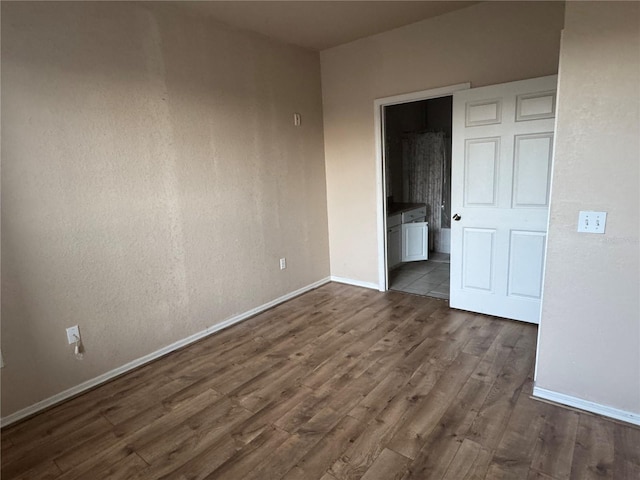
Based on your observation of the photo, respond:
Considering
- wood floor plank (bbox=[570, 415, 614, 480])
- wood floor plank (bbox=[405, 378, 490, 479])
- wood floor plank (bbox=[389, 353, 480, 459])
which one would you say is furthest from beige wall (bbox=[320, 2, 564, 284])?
wood floor plank (bbox=[570, 415, 614, 480])

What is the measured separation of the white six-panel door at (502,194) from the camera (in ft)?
9.52

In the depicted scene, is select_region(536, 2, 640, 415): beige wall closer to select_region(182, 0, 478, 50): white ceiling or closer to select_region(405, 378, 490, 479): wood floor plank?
select_region(405, 378, 490, 479): wood floor plank

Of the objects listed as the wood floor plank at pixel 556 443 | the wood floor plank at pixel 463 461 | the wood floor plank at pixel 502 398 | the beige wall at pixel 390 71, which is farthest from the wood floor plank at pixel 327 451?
the beige wall at pixel 390 71

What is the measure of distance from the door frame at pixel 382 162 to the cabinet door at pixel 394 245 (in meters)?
0.62

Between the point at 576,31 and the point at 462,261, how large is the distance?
6.74ft

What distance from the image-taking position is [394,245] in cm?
489

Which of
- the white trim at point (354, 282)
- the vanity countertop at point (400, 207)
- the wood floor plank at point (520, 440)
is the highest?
the vanity countertop at point (400, 207)

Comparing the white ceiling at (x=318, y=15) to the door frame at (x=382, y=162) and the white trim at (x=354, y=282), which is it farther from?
the white trim at (x=354, y=282)

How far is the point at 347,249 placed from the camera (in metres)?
4.44

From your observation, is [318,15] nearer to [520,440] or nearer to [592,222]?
[592,222]

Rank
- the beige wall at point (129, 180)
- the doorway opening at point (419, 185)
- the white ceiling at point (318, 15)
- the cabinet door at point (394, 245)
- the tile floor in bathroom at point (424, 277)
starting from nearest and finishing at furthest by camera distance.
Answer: the beige wall at point (129, 180), the white ceiling at point (318, 15), the tile floor in bathroom at point (424, 277), the cabinet door at point (394, 245), the doorway opening at point (419, 185)

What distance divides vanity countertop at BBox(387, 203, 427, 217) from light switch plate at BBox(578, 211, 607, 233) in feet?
9.03

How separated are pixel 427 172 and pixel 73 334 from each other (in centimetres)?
496

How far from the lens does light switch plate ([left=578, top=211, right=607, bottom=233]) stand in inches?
75.3
